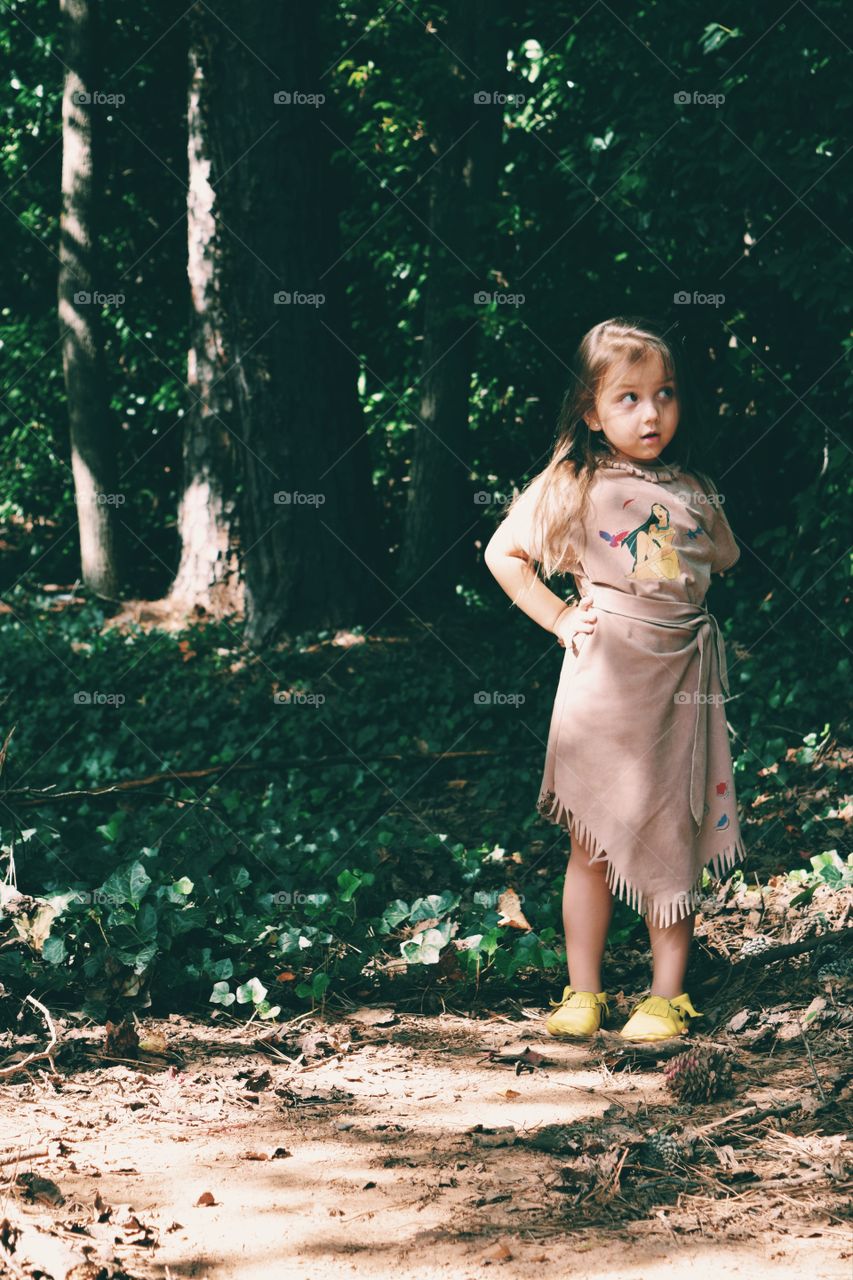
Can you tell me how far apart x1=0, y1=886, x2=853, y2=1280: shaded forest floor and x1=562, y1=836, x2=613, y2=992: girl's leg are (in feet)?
0.61

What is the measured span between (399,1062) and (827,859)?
1.66 meters

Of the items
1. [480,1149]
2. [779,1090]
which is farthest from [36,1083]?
[779,1090]

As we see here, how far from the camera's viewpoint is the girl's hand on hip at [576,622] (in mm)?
3312

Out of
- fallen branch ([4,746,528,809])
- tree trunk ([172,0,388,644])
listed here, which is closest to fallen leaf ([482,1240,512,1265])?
fallen branch ([4,746,528,809])

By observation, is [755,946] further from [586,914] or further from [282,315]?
[282,315]

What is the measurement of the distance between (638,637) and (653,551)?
0.22 m

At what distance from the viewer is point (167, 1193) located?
2.49 metres

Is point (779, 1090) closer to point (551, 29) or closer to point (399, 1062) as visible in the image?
point (399, 1062)

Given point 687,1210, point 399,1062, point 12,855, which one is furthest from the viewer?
point 12,855

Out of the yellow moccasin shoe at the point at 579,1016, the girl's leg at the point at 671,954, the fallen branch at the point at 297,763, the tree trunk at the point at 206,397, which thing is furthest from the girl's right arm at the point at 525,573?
the tree trunk at the point at 206,397

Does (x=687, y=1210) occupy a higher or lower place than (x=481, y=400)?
lower

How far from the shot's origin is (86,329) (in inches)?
452

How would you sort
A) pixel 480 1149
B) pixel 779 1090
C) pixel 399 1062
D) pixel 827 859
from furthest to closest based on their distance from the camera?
pixel 827 859
pixel 399 1062
pixel 779 1090
pixel 480 1149

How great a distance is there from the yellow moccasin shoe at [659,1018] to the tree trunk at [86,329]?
9016mm
